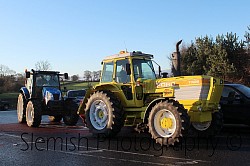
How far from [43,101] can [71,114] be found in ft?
4.75

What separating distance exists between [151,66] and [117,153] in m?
3.60

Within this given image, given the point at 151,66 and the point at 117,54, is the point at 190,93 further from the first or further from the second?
the point at 117,54

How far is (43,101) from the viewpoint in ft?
49.4

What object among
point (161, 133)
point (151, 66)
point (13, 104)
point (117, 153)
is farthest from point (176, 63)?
point (13, 104)

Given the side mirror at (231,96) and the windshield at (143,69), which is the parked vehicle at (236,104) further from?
the windshield at (143,69)

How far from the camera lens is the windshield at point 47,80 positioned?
613 inches

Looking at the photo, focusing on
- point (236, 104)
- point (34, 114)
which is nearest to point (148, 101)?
point (236, 104)

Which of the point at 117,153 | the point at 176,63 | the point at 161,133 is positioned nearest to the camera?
the point at 117,153

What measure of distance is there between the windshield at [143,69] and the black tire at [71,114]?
5.10 m

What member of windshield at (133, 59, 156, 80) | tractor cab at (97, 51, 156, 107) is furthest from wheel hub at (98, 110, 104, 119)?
windshield at (133, 59, 156, 80)

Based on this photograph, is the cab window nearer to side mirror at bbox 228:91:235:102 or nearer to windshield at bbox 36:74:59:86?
side mirror at bbox 228:91:235:102

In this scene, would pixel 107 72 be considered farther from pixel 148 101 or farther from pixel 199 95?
pixel 199 95

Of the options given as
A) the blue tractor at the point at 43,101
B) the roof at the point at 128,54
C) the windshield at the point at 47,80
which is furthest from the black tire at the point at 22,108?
the roof at the point at 128,54

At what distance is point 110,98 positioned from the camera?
9812mm
